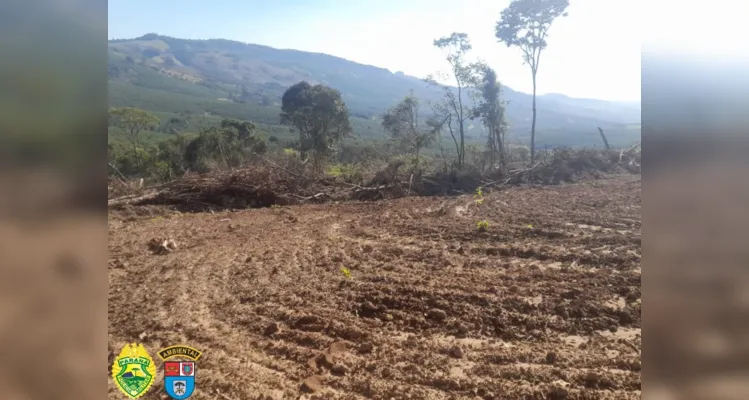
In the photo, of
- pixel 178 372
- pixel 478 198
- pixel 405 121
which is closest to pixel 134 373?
pixel 178 372

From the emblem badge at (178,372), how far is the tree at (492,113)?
12241 mm

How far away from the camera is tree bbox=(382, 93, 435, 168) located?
590 inches

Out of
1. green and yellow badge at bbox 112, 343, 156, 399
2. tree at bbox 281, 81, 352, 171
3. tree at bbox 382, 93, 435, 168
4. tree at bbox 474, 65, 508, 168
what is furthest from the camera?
tree at bbox 382, 93, 435, 168

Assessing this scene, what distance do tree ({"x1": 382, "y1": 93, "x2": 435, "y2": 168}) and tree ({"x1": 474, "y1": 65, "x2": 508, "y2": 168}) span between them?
1.98 m

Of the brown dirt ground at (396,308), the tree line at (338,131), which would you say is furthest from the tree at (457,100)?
the brown dirt ground at (396,308)

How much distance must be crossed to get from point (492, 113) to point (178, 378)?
43.2ft

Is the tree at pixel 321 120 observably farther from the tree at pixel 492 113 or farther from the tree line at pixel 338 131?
the tree at pixel 492 113

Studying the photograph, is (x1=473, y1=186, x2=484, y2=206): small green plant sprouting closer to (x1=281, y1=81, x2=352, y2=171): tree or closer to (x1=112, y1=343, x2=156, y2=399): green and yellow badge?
(x1=281, y1=81, x2=352, y2=171): tree

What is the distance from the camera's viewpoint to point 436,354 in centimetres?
265

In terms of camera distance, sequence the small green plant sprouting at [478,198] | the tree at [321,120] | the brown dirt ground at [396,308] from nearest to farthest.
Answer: the brown dirt ground at [396,308] < the small green plant sprouting at [478,198] < the tree at [321,120]

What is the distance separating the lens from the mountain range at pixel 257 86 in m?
11.1

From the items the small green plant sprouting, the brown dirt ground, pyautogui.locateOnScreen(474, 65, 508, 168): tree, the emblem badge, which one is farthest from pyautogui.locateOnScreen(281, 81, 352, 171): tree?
the emblem badge
